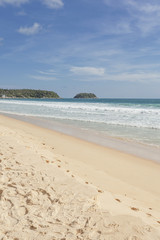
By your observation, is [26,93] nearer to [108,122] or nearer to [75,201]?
[108,122]

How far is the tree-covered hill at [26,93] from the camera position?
155 m

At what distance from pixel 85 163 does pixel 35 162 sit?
1.64m

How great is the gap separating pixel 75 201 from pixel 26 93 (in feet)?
532

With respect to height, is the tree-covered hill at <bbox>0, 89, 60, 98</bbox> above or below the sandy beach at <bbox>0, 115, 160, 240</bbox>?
above

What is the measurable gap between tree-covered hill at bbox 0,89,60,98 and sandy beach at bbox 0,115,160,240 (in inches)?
6124

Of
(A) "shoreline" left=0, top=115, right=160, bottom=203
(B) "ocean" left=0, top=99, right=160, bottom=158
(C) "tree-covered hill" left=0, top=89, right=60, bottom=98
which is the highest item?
(C) "tree-covered hill" left=0, top=89, right=60, bottom=98

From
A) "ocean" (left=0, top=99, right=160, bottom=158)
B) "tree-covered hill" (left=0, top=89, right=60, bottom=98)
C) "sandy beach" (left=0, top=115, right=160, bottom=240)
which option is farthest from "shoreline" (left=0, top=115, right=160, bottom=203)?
"tree-covered hill" (left=0, top=89, right=60, bottom=98)

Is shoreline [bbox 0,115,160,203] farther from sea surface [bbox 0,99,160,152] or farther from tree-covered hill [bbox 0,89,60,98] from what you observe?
tree-covered hill [bbox 0,89,60,98]

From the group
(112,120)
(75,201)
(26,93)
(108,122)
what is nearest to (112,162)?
(75,201)

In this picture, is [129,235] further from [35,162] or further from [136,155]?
[136,155]

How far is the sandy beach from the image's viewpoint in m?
2.59

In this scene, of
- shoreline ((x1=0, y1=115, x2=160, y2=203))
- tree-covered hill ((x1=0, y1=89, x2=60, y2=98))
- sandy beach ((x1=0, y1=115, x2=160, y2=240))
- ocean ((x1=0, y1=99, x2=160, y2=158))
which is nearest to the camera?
sandy beach ((x1=0, y1=115, x2=160, y2=240))

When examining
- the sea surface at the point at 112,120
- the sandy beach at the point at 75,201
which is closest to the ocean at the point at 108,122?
the sea surface at the point at 112,120

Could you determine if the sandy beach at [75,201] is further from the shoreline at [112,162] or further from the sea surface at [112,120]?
the sea surface at [112,120]
